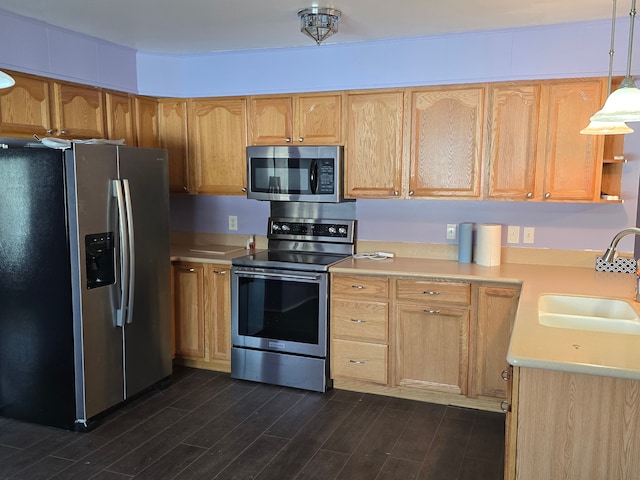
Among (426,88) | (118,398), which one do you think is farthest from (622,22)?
(118,398)

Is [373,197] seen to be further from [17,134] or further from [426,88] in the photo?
[17,134]

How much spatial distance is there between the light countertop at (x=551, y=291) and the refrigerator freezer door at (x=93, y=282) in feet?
4.56

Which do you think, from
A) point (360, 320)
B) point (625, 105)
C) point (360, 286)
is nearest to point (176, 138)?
point (360, 286)

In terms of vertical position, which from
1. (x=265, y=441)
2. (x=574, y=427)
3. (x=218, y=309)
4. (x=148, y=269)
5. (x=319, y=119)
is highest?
(x=319, y=119)

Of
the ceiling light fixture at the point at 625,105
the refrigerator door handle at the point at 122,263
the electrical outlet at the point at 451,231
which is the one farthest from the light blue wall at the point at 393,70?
the ceiling light fixture at the point at 625,105

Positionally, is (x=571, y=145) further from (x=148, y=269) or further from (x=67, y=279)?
(x=67, y=279)

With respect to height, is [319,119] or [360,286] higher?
[319,119]

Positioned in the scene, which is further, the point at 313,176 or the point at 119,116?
the point at 119,116

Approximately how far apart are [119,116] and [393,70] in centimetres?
195

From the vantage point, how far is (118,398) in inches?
131

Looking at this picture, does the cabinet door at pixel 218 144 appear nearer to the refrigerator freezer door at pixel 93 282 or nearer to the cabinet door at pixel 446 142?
the refrigerator freezer door at pixel 93 282

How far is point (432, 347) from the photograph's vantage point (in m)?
3.45

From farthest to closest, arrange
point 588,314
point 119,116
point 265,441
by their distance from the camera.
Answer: point 119,116, point 265,441, point 588,314

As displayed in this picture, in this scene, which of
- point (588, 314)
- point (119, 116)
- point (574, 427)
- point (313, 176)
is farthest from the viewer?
point (119, 116)
